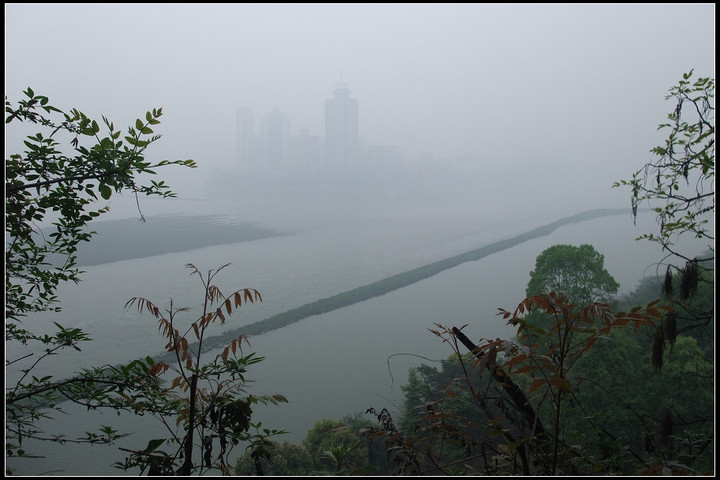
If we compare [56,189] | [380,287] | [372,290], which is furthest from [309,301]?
[56,189]

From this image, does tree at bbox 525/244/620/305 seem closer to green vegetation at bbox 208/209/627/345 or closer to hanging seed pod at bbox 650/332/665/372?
green vegetation at bbox 208/209/627/345

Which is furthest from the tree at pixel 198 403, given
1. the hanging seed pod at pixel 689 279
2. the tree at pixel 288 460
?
the tree at pixel 288 460

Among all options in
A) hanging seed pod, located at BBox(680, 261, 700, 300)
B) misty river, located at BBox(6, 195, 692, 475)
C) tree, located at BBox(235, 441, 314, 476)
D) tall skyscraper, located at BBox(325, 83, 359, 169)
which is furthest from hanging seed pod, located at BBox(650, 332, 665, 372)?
tall skyscraper, located at BBox(325, 83, 359, 169)

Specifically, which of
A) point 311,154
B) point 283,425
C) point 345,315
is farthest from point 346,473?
point 311,154

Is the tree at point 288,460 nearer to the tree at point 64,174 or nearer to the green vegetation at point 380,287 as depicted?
the green vegetation at point 380,287

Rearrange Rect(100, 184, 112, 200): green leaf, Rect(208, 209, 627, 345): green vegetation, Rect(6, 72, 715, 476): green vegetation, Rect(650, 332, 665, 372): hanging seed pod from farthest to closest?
Rect(208, 209, 627, 345): green vegetation, Rect(650, 332, 665, 372): hanging seed pod, Rect(100, 184, 112, 200): green leaf, Rect(6, 72, 715, 476): green vegetation
